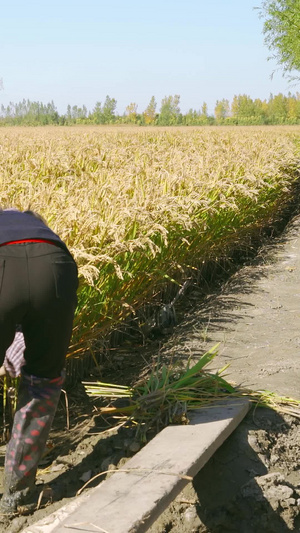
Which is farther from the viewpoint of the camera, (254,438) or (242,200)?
(242,200)

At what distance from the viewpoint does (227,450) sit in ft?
10.3

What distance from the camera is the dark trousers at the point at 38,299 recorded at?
247cm

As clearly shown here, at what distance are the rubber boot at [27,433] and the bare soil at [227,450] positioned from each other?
0.12m

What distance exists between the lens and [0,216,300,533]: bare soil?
2889 millimetres

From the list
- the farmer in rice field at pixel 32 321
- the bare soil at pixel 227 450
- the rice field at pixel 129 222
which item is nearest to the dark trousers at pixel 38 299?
the farmer in rice field at pixel 32 321

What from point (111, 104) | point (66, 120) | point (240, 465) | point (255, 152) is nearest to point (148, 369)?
point (240, 465)

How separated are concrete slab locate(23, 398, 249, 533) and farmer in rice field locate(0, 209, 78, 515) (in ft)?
1.13

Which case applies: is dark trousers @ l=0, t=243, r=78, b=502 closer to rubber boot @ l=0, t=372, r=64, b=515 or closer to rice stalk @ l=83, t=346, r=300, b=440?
rubber boot @ l=0, t=372, r=64, b=515

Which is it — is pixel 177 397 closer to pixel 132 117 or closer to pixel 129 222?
pixel 129 222

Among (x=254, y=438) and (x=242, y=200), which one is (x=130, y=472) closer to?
(x=254, y=438)

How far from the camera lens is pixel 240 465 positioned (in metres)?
3.04

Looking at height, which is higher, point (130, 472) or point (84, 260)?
point (84, 260)

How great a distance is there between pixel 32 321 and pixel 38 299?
0.11 meters

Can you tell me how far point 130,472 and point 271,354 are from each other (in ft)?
6.07
